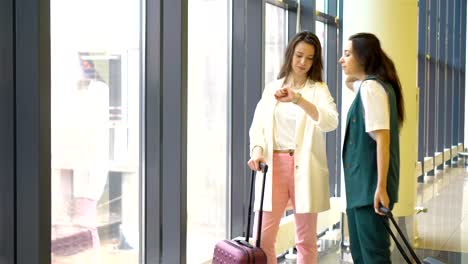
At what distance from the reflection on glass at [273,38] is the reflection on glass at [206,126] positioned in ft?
2.95

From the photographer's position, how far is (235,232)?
16.8 ft

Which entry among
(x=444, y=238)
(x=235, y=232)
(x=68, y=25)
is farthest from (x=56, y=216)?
(x=444, y=238)

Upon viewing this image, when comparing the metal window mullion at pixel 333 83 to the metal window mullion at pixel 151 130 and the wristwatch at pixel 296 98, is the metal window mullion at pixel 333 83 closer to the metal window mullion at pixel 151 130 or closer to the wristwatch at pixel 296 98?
the metal window mullion at pixel 151 130

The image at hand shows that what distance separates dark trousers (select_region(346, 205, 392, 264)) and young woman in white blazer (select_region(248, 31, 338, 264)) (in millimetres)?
382

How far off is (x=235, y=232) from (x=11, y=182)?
2.58 meters

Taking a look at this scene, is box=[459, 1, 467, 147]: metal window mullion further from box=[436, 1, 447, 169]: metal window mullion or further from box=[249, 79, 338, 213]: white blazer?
box=[249, 79, 338, 213]: white blazer

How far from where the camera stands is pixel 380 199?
317cm

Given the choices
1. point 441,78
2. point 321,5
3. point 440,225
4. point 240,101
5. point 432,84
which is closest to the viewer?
point 240,101

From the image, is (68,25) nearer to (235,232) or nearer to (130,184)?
(130,184)

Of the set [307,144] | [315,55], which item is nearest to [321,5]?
[315,55]

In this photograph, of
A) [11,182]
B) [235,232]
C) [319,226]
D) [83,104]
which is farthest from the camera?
[319,226]

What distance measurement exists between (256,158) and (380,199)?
0.75m

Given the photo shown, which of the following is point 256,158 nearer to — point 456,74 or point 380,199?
point 380,199

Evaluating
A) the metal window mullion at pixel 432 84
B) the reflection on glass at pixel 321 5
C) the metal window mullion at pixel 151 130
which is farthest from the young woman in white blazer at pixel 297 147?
the metal window mullion at pixel 432 84
